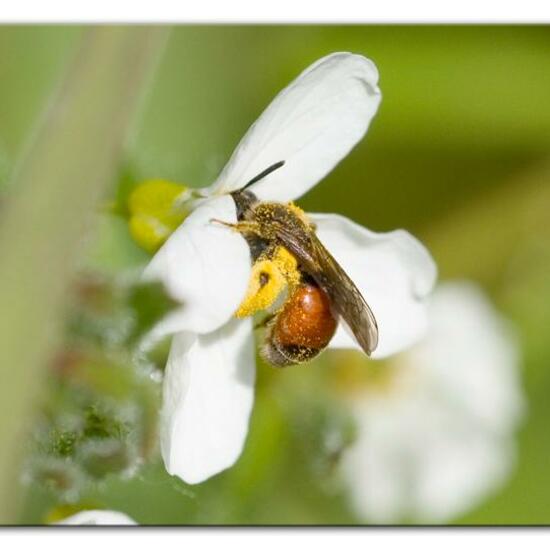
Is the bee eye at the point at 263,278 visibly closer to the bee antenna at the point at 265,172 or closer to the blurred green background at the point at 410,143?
the bee antenna at the point at 265,172

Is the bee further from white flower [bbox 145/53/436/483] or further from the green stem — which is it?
the green stem

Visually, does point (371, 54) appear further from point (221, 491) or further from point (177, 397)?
point (177, 397)

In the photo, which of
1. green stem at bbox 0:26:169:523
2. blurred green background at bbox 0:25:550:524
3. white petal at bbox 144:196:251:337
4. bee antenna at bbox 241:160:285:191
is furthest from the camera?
blurred green background at bbox 0:25:550:524

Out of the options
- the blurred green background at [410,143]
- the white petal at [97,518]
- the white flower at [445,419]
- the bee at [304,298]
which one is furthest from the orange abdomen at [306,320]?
the white flower at [445,419]

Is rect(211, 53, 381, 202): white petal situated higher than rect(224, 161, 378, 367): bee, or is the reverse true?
rect(211, 53, 381, 202): white petal

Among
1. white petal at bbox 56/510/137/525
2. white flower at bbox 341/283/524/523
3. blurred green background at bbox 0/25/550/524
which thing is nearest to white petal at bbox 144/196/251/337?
white petal at bbox 56/510/137/525
